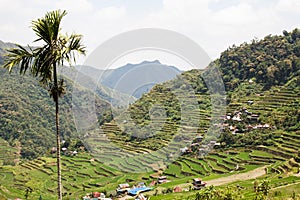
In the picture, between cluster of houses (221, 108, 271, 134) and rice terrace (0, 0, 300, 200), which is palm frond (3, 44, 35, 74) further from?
cluster of houses (221, 108, 271, 134)

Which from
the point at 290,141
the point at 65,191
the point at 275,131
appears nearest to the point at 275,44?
the point at 275,131

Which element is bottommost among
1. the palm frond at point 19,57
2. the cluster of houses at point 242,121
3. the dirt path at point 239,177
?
the dirt path at point 239,177

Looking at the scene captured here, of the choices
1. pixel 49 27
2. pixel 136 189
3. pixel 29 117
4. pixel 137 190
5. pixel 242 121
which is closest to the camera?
pixel 49 27

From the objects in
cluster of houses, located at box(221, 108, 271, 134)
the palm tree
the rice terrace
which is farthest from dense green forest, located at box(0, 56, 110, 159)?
the palm tree

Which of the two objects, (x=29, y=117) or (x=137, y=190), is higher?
(x=29, y=117)

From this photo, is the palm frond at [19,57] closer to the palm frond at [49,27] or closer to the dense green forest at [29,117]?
the palm frond at [49,27]

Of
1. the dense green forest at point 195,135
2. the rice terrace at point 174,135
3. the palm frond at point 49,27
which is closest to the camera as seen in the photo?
the palm frond at point 49,27

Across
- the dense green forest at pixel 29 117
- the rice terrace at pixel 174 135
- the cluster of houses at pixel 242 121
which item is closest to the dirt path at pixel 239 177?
the rice terrace at pixel 174 135

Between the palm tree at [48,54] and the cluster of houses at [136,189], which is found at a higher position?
the palm tree at [48,54]

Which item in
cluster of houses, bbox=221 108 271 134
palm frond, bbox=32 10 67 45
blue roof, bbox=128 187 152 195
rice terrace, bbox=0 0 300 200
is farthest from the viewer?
cluster of houses, bbox=221 108 271 134

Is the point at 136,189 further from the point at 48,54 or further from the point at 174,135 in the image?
the point at 48,54

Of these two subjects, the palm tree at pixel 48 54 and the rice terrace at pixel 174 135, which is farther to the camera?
the rice terrace at pixel 174 135

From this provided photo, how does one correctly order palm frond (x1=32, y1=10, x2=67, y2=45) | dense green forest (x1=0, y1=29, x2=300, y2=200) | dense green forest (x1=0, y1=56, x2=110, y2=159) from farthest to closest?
dense green forest (x1=0, y1=56, x2=110, y2=159) < dense green forest (x1=0, y1=29, x2=300, y2=200) < palm frond (x1=32, y1=10, x2=67, y2=45)

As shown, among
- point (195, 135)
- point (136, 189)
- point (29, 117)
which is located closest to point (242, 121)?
point (195, 135)
